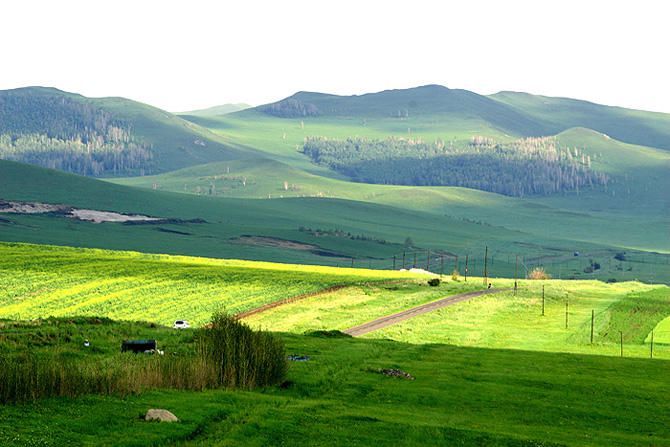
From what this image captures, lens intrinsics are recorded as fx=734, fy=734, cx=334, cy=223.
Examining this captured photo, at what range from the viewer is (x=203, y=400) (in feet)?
98.7

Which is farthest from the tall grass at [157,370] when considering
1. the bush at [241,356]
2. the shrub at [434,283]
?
the shrub at [434,283]

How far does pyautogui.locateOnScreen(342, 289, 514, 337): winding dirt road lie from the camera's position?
75.6m

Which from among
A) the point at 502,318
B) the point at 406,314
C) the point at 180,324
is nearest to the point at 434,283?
the point at 502,318

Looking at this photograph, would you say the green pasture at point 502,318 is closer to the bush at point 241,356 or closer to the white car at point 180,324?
the white car at point 180,324

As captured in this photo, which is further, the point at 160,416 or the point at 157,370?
the point at 157,370

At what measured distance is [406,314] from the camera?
89.6 metres

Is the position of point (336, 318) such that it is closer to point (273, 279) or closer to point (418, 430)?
point (273, 279)

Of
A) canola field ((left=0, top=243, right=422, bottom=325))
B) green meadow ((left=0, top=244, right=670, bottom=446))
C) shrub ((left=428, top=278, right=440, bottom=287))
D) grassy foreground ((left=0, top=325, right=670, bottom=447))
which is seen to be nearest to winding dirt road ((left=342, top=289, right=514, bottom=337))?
green meadow ((left=0, top=244, right=670, bottom=446))

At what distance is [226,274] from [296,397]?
8470 cm

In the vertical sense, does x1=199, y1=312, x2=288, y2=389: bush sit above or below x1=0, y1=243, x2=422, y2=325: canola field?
above

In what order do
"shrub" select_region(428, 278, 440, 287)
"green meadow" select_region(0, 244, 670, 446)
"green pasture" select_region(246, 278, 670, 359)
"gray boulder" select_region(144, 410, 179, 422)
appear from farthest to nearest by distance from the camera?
"shrub" select_region(428, 278, 440, 287) < "green pasture" select_region(246, 278, 670, 359) < "green meadow" select_region(0, 244, 670, 446) < "gray boulder" select_region(144, 410, 179, 422)

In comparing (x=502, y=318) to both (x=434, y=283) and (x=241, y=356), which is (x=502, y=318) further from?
(x=241, y=356)

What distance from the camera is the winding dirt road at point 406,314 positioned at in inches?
2977

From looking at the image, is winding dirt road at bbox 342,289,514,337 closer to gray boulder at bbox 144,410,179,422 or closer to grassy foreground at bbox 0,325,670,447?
grassy foreground at bbox 0,325,670,447
